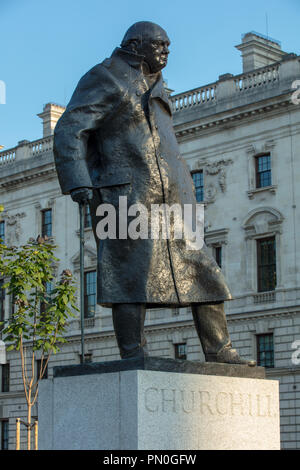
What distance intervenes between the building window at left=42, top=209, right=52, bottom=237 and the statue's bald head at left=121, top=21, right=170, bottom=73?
41.5 m

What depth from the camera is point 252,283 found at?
3994cm

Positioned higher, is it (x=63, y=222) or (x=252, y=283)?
(x=63, y=222)

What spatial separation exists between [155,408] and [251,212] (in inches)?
1310

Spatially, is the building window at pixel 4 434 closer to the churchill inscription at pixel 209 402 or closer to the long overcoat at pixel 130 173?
the long overcoat at pixel 130 173

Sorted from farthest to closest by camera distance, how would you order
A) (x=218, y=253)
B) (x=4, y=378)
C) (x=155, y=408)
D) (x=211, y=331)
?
(x=4, y=378) → (x=218, y=253) → (x=211, y=331) → (x=155, y=408)

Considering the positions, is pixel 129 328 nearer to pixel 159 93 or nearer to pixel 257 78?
pixel 159 93

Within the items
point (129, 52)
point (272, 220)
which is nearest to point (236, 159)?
point (272, 220)

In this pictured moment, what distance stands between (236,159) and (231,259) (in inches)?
147

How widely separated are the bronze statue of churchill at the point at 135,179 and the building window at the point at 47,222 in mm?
41583

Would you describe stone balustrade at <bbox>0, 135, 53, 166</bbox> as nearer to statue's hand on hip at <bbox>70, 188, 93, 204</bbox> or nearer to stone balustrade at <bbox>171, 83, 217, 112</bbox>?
stone balustrade at <bbox>171, 83, 217, 112</bbox>

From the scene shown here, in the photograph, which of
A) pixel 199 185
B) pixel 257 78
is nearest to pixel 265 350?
pixel 199 185

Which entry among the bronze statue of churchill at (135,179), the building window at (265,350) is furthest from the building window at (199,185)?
the bronze statue of churchill at (135,179)

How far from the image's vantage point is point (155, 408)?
7.57m
